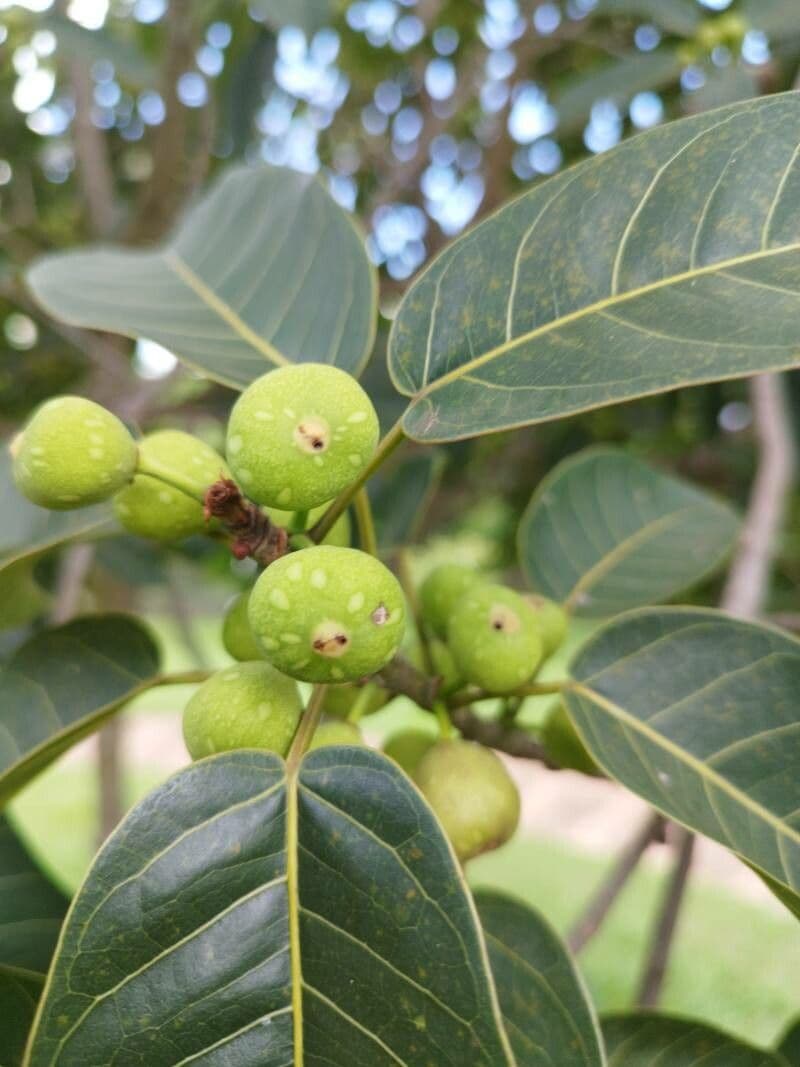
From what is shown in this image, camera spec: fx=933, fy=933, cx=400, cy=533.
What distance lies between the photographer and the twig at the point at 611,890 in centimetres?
90

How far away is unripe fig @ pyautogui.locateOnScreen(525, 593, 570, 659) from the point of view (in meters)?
0.83

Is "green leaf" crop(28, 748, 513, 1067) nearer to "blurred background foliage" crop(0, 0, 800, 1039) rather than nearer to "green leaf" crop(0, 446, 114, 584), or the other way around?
"green leaf" crop(0, 446, 114, 584)

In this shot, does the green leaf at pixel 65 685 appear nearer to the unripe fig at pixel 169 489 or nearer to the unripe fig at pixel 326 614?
the unripe fig at pixel 169 489

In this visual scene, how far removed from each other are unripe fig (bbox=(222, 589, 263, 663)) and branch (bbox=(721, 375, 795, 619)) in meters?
0.58

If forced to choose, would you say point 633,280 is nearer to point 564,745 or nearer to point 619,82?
point 564,745

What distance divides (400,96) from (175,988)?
2525 mm

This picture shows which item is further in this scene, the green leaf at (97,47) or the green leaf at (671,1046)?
the green leaf at (97,47)

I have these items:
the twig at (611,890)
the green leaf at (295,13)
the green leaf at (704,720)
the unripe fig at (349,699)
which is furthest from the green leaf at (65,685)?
the green leaf at (295,13)

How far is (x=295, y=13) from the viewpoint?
1.46m

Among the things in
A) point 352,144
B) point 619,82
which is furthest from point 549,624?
point 352,144

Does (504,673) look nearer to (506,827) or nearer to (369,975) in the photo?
(506,827)

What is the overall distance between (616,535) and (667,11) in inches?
39.9

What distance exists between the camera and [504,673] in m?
0.72

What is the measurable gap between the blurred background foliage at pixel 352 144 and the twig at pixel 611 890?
2.41 feet
